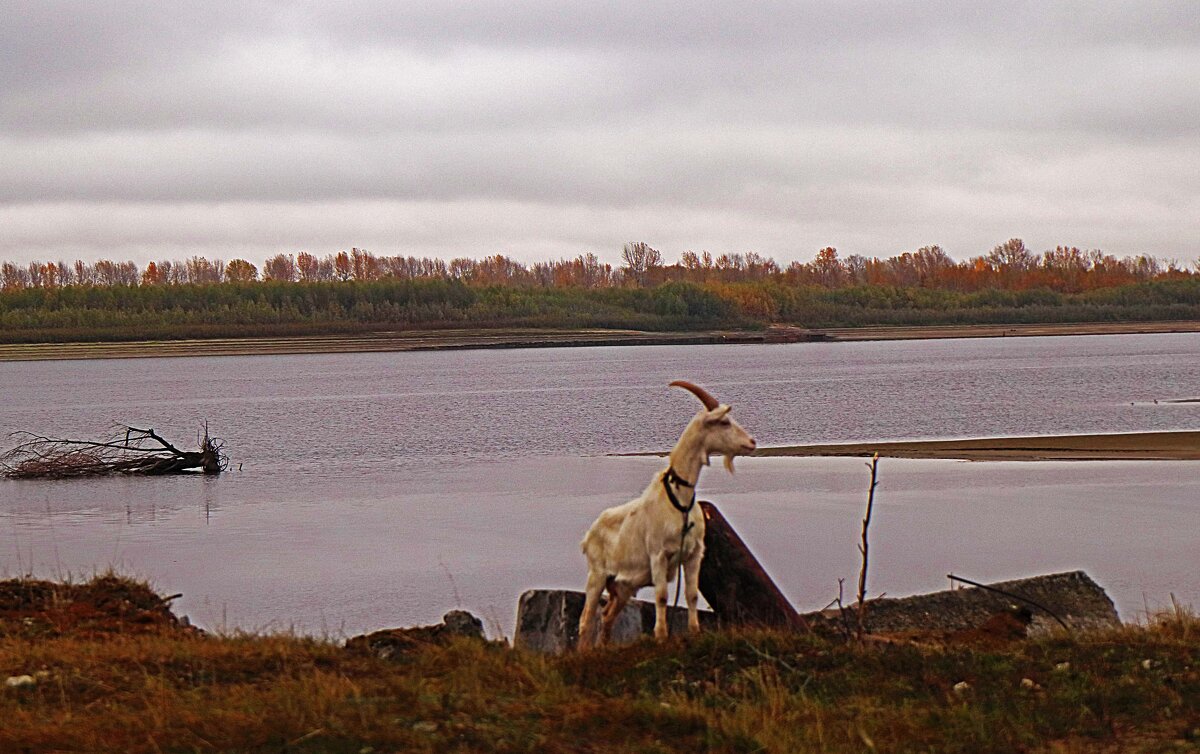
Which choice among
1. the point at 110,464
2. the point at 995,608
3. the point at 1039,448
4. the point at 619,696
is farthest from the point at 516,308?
the point at 619,696

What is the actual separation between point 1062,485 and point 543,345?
13431 cm

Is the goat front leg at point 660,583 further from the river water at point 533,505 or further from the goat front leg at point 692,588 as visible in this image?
the river water at point 533,505

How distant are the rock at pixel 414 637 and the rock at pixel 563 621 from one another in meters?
0.42

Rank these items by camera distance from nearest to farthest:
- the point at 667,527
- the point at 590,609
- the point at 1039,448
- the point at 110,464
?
the point at 667,527
the point at 590,609
the point at 1039,448
the point at 110,464

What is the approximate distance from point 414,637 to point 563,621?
1.19m

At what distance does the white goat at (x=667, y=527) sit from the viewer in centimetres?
979

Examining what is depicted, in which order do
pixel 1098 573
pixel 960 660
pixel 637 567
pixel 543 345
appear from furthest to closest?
pixel 543 345
pixel 1098 573
pixel 637 567
pixel 960 660

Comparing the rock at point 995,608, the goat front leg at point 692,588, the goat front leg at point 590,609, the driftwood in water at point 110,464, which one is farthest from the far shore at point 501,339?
the goat front leg at point 692,588

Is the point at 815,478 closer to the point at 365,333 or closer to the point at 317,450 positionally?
the point at 317,450

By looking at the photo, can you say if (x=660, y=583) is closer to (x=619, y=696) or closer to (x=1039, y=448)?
(x=619, y=696)

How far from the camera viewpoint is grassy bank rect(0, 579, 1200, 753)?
285 inches

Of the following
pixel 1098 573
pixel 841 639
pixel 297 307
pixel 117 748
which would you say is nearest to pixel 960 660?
pixel 841 639

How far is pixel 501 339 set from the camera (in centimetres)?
16488

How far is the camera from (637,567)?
10.1m
